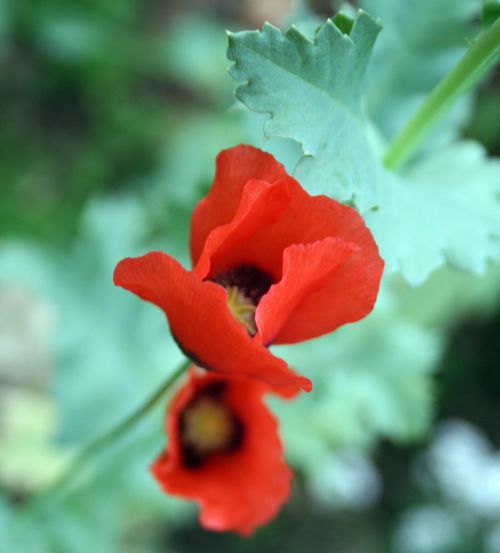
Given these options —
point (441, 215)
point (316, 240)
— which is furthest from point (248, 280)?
point (441, 215)

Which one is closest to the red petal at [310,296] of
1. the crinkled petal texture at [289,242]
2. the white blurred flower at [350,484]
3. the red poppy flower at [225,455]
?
the crinkled petal texture at [289,242]

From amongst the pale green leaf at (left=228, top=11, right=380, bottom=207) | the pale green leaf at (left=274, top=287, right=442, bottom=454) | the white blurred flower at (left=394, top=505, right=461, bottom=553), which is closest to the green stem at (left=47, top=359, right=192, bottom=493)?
the pale green leaf at (left=228, top=11, right=380, bottom=207)

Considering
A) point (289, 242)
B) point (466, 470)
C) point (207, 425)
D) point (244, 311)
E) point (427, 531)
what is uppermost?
point (289, 242)

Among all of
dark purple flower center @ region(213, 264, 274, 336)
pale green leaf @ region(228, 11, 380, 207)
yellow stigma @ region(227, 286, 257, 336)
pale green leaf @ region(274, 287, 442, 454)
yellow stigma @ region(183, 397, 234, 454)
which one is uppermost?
Result: pale green leaf @ region(228, 11, 380, 207)

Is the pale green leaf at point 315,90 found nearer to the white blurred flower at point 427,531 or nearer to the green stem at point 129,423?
the green stem at point 129,423

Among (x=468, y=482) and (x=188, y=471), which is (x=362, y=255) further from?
(x=468, y=482)

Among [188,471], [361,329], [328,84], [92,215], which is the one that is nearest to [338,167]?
[328,84]

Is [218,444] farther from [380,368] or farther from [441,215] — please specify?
[380,368]

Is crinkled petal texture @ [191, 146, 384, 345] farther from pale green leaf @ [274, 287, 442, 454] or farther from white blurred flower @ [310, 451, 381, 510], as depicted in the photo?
white blurred flower @ [310, 451, 381, 510]

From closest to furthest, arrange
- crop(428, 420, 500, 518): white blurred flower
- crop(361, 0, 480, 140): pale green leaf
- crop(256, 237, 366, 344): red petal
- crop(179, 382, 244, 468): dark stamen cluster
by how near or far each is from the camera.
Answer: crop(256, 237, 366, 344): red petal, crop(179, 382, 244, 468): dark stamen cluster, crop(361, 0, 480, 140): pale green leaf, crop(428, 420, 500, 518): white blurred flower
